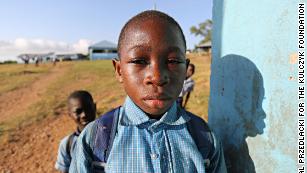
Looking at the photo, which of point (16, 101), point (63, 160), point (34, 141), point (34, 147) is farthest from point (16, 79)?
point (63, 160)

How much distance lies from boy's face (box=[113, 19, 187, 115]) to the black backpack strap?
20 cm

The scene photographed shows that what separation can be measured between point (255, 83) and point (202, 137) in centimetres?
36

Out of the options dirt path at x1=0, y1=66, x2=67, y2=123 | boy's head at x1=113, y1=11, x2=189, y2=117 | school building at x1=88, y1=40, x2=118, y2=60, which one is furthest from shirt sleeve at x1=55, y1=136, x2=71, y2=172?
school building at x1=88, y1=40, x2=118, y2=60

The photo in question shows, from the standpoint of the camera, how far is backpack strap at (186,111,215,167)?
5.10 ft

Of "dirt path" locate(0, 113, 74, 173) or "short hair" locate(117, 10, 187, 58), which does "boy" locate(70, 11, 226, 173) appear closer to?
"short hair" locate(117, 10, 187, 58)

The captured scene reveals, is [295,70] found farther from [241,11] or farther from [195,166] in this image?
[195,166]

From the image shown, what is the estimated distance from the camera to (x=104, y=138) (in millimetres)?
1503

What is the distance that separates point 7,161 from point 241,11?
5.20m

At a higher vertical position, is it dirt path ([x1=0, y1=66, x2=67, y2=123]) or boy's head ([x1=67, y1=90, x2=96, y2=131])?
boy's head ([x1=67, y1=90, x2=96, y2=131])

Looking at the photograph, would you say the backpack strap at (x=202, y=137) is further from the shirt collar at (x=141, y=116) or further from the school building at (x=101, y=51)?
the school building at (x=101, y=51)

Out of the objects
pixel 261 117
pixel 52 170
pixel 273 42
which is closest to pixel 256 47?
pixel 273 42

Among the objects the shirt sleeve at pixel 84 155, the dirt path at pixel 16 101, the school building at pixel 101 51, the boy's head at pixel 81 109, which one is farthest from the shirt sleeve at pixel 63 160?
the school building at pixel 101 51

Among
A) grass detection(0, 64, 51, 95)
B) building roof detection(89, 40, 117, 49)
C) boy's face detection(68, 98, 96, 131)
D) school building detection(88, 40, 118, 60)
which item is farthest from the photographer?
building roof detection(89, 40, 117, 49)

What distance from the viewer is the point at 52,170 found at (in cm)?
514
